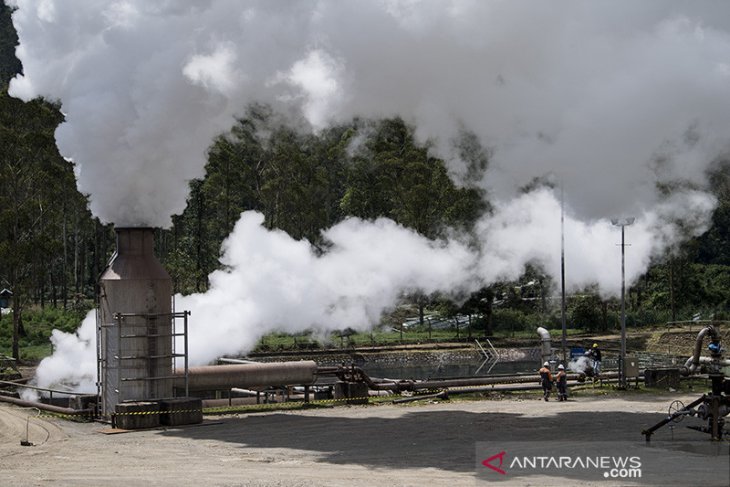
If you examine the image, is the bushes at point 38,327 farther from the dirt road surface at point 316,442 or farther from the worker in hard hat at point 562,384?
the worker in hard hat at point 562,384

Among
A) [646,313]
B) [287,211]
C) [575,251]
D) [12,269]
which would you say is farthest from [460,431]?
[287,211]

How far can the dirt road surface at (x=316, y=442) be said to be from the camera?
24438 mm

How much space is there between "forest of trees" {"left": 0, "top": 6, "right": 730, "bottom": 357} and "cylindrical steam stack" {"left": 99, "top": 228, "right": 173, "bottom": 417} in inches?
1200

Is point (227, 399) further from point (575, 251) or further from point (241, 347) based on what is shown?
point (575, 251)

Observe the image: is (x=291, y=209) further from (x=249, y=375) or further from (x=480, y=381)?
(x=249, y=375)

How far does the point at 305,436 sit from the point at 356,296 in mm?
39291

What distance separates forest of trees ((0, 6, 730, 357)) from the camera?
256 ft

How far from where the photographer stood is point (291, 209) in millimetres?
102188

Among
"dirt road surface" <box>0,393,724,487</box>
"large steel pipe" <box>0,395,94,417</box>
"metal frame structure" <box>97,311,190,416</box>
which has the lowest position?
"dirt road surface" <box>0,393,724,487</box>

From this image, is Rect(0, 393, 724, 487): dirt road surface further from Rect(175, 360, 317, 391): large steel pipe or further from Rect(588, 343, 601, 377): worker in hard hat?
Rect(588, 343, 601, 377): worker in hard hat

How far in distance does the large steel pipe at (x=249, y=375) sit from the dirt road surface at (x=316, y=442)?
3475 mm

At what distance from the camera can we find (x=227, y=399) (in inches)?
1692

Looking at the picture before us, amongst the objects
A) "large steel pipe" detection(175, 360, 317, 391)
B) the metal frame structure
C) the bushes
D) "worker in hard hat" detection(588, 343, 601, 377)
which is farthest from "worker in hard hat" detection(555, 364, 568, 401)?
the bushes

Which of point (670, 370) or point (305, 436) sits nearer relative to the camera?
point (305, 436)
